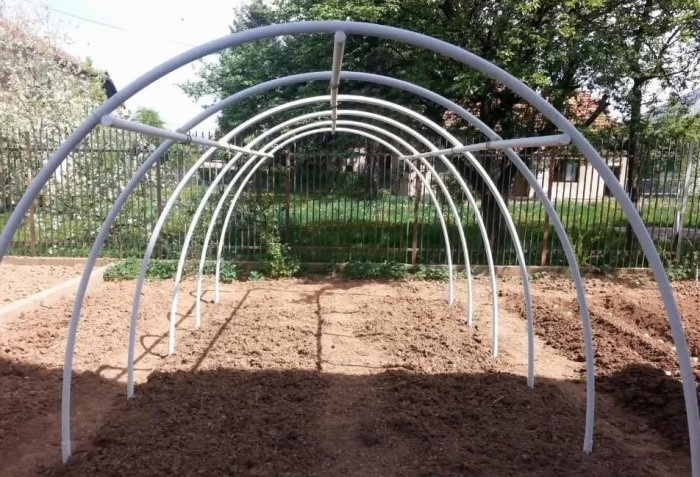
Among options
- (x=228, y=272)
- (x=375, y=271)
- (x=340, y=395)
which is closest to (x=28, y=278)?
(x=228, y=272)

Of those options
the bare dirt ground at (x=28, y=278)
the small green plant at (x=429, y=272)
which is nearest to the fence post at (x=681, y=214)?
the small green plant at (x=429, y=272)

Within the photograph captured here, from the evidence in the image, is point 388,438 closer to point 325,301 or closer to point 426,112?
point 325,301

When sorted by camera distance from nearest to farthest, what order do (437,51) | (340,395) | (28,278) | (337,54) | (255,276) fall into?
1. (437,51)
2. (337,54)
3. (340,395)
4. (28,278)
5. (255,276)

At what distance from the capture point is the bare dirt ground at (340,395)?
329 centimetres

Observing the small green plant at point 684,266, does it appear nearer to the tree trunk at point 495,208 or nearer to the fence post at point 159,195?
the tree trunk at point 495,208

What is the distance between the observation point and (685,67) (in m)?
9.63

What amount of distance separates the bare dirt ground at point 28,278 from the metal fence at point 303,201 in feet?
1.85

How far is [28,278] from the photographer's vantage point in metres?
8.03

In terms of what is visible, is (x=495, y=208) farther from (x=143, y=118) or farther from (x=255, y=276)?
(x=143, y=118)

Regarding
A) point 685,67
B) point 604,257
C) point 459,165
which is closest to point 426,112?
point 459,165

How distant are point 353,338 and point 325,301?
171 centimetres

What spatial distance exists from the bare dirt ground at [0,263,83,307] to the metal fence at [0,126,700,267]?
56 centimetres

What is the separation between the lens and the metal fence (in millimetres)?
9172

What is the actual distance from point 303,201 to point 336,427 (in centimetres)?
609
